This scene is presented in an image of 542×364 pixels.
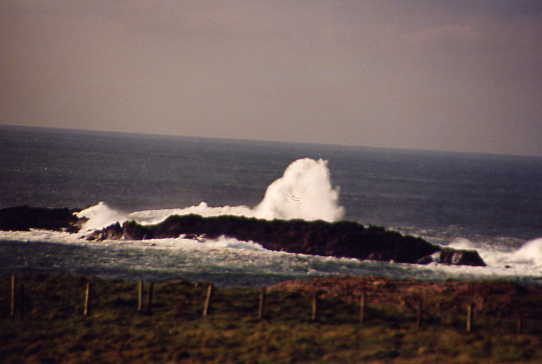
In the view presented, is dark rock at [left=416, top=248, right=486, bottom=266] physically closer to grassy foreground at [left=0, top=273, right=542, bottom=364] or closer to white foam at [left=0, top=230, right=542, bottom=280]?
white foam at [left=0, top=230, right=542, bottom=280]

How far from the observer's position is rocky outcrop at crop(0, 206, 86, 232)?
47628mm

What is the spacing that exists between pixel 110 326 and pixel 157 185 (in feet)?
257

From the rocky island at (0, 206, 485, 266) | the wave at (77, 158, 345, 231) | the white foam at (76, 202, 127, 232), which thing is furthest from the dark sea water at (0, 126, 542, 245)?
the rocky island at (0, 206, 485, 266)

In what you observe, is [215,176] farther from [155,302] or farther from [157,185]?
[155,302]

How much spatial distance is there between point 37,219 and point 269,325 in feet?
114

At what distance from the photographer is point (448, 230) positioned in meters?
67.5

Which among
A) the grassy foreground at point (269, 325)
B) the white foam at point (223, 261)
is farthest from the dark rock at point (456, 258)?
the grassy foreground at point (269, 325)

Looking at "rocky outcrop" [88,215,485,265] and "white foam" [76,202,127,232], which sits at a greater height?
"rocky outcrop" [88,215,485,265]

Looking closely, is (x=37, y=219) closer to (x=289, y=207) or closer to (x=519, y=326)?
(x=289, y=207)

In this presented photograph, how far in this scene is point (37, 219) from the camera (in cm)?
5016

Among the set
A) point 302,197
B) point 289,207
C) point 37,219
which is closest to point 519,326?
point 289,207

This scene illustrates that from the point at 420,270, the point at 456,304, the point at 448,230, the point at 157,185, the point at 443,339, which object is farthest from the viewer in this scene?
the point at 157,185

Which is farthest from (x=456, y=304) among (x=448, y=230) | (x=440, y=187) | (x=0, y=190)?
(x=440, y=187)

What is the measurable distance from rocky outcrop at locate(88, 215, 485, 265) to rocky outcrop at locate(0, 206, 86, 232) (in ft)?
21.7
